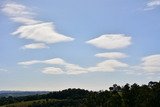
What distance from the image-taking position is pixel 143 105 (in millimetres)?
108062

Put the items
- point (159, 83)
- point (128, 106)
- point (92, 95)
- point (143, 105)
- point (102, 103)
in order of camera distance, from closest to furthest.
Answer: point (143, 105), point (128, 106), point (159, 83), point (102, 103), point (92, 95)

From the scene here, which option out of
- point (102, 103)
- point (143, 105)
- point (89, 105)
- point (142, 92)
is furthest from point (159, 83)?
point (89, 105)

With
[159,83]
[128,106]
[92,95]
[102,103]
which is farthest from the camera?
[92,95]

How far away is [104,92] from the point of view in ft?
515

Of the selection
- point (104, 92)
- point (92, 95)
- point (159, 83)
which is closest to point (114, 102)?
point (159, 83)

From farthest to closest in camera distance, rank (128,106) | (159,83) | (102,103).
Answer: (102,103)
(159,83)
(128,106)

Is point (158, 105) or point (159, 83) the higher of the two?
point (159, 83)

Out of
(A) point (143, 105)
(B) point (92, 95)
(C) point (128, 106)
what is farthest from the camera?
(B) point (92, 95)

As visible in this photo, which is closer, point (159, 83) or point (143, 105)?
point (143, 105)

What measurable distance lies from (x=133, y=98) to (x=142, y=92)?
3.45 meters

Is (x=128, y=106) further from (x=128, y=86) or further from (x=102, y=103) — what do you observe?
(x=102, y=103)

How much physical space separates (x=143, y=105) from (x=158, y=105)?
205 inches

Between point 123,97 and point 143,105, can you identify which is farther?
point 123,97

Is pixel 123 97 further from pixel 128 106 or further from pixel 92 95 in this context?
pixel 92 95
